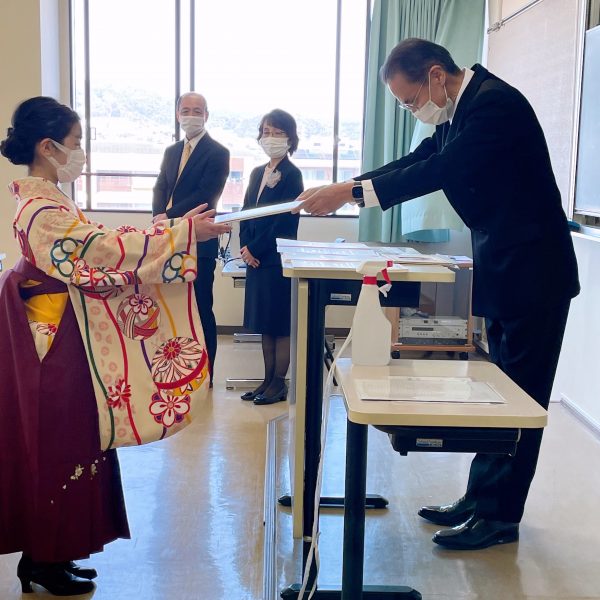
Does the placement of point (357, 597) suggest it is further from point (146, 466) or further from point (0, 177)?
point (0, 177)

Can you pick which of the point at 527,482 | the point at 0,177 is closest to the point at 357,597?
the point at 527,482

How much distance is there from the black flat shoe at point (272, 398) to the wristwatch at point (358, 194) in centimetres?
175

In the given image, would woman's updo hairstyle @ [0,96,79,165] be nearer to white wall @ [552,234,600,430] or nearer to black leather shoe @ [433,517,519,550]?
black leather shoe @ [433,517,519,550]

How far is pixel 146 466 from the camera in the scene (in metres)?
2.78

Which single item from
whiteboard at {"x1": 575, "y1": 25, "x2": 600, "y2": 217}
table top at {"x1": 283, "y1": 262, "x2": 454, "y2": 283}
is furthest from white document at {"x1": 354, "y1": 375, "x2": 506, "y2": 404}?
whiteboard at {"x1": 575, "y1": 25, "x2": 600, "y2": 217}

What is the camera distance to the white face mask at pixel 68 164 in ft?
6.00

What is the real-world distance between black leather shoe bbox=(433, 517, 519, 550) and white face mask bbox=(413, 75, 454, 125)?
3.73 ft

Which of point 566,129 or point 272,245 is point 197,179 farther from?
point 566,129

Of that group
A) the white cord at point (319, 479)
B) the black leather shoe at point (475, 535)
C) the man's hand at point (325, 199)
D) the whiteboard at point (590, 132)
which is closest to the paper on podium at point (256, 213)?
the man's hand at point (325, 199)

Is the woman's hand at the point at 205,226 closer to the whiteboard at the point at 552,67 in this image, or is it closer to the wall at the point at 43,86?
the whiteboard at the point at 552,67

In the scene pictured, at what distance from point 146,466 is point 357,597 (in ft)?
4.77

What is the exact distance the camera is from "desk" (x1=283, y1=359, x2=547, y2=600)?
4.25 ft

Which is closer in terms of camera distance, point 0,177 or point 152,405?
point 152,405

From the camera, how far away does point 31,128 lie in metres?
1.80
